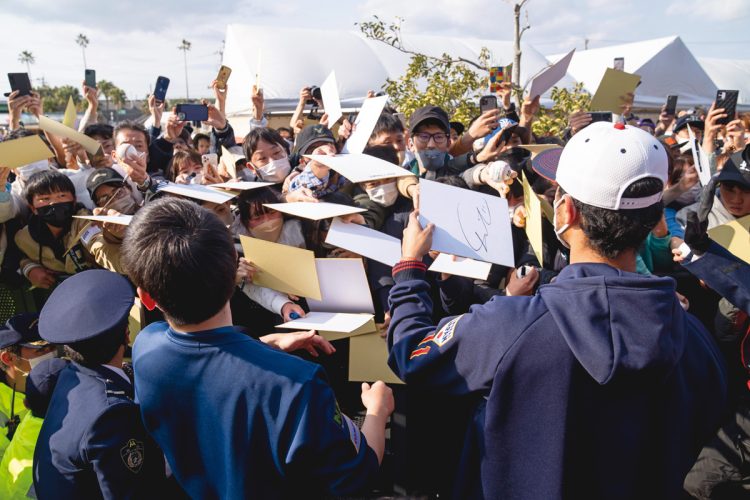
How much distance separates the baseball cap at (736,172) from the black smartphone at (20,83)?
4.99 meters

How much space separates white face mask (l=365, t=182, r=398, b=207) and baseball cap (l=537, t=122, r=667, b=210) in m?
1.58

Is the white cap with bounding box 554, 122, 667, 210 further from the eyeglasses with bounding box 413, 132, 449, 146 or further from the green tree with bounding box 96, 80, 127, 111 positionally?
the green tree with bounding box 96, 80, 127, 111

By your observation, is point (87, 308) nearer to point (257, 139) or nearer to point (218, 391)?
point (218, 391)

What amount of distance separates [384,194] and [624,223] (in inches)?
67.8

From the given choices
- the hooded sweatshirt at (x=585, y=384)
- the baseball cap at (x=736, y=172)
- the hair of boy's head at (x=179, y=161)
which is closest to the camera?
the hooded sweatshirt at (x=585, y=384)

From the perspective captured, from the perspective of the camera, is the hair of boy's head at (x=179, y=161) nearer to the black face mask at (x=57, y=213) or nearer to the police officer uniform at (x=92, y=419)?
the black face mask at (x=57, y=213)

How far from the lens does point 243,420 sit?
1.23 metres

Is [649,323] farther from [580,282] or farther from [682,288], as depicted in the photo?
[682,288]

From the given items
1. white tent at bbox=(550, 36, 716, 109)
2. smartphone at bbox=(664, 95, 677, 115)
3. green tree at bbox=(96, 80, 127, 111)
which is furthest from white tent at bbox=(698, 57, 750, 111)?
green tree at bbox=(96, 80, 127, 111)

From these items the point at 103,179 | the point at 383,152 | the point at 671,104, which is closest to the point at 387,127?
the point at 383,152

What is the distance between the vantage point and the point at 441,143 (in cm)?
364

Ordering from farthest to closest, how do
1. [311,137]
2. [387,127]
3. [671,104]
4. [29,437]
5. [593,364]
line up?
[671,104] → [387,127] → [311,137] → [29,437] → [593,364]

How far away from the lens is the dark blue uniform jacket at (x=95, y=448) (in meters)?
1.40
